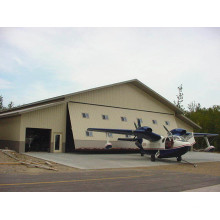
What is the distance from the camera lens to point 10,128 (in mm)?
24172

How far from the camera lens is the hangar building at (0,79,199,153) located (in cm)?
2361

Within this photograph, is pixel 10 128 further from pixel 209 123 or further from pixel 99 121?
pixel 209 123

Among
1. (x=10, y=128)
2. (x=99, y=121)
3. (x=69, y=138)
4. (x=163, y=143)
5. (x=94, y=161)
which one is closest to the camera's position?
(x=94, y=161)

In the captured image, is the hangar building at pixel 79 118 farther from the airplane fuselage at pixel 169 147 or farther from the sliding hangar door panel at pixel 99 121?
the airplane fuselage at pixel 169 147

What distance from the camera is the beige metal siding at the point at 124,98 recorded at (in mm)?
28047

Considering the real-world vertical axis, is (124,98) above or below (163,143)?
above

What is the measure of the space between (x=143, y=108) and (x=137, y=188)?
24.6m

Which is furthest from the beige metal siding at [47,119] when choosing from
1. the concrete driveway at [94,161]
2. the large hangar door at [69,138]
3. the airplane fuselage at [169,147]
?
the airplane fuselage at [169,147]

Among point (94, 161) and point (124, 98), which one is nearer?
point (94, 161)

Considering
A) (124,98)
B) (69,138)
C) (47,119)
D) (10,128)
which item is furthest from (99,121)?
(10,128)

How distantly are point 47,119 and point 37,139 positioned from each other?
5009 mm

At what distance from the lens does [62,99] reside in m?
26.5

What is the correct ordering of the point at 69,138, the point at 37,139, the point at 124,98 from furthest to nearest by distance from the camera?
the point at 124,98 < the point at 37,139 < the point at 69,138
